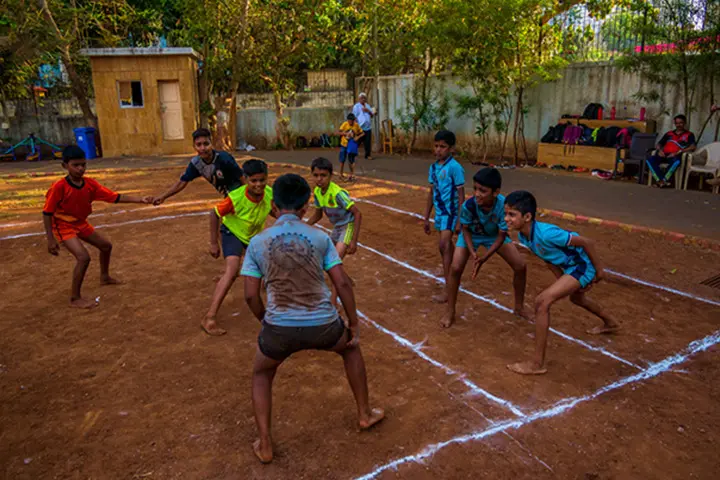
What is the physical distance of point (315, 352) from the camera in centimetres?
500

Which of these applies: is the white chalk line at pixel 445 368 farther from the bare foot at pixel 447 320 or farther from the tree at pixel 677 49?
the tree at pixel 677 49

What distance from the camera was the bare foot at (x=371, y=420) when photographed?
3.73 m

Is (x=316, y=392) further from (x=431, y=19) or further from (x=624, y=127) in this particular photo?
(x=431, y=19)

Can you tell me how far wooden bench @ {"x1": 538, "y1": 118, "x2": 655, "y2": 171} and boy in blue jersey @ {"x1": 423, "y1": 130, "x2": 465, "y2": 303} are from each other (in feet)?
28.3

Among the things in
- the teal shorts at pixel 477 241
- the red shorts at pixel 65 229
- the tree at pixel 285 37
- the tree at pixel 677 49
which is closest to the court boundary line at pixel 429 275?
the teal shorts at pixel 477 241

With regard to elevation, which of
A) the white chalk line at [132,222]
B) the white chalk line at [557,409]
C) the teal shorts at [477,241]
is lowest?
the white chalk line at [557,409]

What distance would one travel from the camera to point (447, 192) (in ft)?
19.6

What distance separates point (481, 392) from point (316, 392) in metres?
1.22

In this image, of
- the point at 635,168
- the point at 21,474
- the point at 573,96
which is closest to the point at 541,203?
the point at 635,168

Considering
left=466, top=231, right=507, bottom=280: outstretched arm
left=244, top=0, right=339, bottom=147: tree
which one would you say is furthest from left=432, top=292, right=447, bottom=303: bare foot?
left=244, top=0, right=339, bottom=147: tree

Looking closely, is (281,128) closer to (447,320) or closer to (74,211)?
(74,211)

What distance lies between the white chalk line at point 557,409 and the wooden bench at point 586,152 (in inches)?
353

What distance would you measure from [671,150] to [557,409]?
9.44m

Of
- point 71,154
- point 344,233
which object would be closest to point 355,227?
point 344,233
